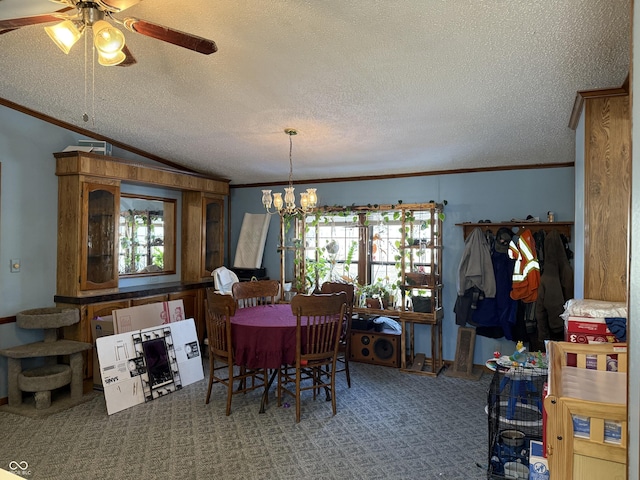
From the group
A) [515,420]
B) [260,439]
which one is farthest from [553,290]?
[260,439]

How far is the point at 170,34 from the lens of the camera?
1.92 meters

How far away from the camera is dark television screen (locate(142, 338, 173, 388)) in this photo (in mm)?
4031

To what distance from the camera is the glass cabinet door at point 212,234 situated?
18.6ft

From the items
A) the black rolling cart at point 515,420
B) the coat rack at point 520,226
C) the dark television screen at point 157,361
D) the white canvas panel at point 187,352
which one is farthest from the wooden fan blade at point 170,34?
the coat rack at point 520,226

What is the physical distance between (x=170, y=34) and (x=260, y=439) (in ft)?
8.84

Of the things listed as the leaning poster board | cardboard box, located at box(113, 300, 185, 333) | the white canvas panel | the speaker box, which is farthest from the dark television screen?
the speaker box

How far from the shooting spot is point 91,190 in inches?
168

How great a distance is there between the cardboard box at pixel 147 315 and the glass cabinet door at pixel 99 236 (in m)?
0.36

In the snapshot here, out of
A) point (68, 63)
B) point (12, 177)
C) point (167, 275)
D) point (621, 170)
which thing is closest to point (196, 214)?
point (167, 275)

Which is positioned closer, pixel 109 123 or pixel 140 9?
pixel 140 9

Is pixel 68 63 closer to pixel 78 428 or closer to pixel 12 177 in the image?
pixel 12 177

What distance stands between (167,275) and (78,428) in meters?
2.39

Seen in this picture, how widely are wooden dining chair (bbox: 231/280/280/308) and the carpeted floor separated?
38.7 inches

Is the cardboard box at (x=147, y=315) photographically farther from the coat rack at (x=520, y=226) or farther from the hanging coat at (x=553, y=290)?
the hanging coat at (x=553, y=290)
